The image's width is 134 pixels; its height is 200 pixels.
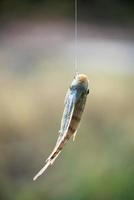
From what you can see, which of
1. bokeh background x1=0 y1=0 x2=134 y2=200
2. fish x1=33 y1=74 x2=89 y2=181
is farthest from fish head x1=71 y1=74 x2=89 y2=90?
bokeh background x1=0 y1=0 x2=134 y2=200

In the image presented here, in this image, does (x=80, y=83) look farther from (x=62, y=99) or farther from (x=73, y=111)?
(x=62, y=99)

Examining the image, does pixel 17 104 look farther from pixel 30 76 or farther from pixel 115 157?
pixel 115 157

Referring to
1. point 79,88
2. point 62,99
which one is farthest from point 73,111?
point 62,99

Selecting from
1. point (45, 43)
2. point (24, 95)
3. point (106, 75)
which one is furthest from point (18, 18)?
point (106, 75)

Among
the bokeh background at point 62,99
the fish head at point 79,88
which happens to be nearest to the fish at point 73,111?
the fish head at point 79,88

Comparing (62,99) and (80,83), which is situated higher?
(80,83)

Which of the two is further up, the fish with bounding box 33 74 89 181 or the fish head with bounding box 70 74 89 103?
the fish head with bounding box 70 74 89 103

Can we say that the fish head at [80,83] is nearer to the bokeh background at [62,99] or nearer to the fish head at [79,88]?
the fish head at [79,88]

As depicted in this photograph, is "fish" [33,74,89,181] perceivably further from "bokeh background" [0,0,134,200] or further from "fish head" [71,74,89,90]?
"bokeh background" [0,0,134,200]
